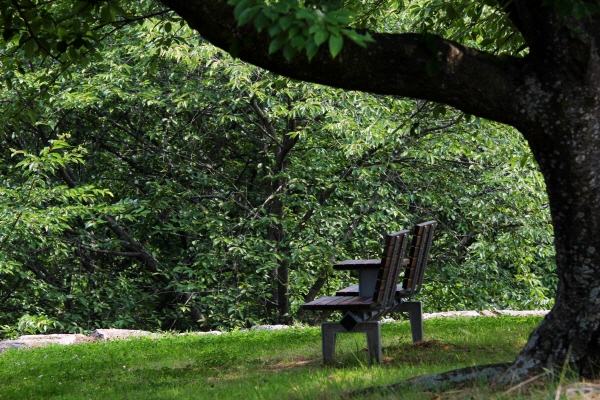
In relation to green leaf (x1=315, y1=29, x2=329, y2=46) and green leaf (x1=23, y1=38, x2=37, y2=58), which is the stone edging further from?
green leaf (x1=315, y1=29, x2=329, y2=46)

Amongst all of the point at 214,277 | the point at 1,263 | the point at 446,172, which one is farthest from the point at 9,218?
the point at 446,172

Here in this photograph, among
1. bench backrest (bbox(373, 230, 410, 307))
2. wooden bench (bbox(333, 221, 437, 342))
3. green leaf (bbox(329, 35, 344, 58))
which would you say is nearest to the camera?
green leaf (bbox(329, 35, 344, 58))

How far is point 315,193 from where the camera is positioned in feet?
42.0

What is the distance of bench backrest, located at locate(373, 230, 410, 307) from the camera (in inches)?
255

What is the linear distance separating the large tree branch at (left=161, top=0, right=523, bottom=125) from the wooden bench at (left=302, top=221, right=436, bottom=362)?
1.99 metres

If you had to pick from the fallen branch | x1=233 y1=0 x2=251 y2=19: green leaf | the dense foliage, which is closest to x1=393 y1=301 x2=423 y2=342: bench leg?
the fallen branch

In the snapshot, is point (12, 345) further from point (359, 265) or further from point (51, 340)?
point (359, 265)

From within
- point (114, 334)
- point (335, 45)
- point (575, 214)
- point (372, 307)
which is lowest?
point (114, 334)

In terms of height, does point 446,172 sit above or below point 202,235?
above

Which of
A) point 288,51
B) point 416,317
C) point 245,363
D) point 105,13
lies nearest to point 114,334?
point 245,363

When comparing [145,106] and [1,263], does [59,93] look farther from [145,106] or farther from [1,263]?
[1,263]

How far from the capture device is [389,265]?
6.56 metres

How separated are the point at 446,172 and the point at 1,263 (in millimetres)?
6916

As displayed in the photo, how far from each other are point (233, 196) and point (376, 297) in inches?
266
